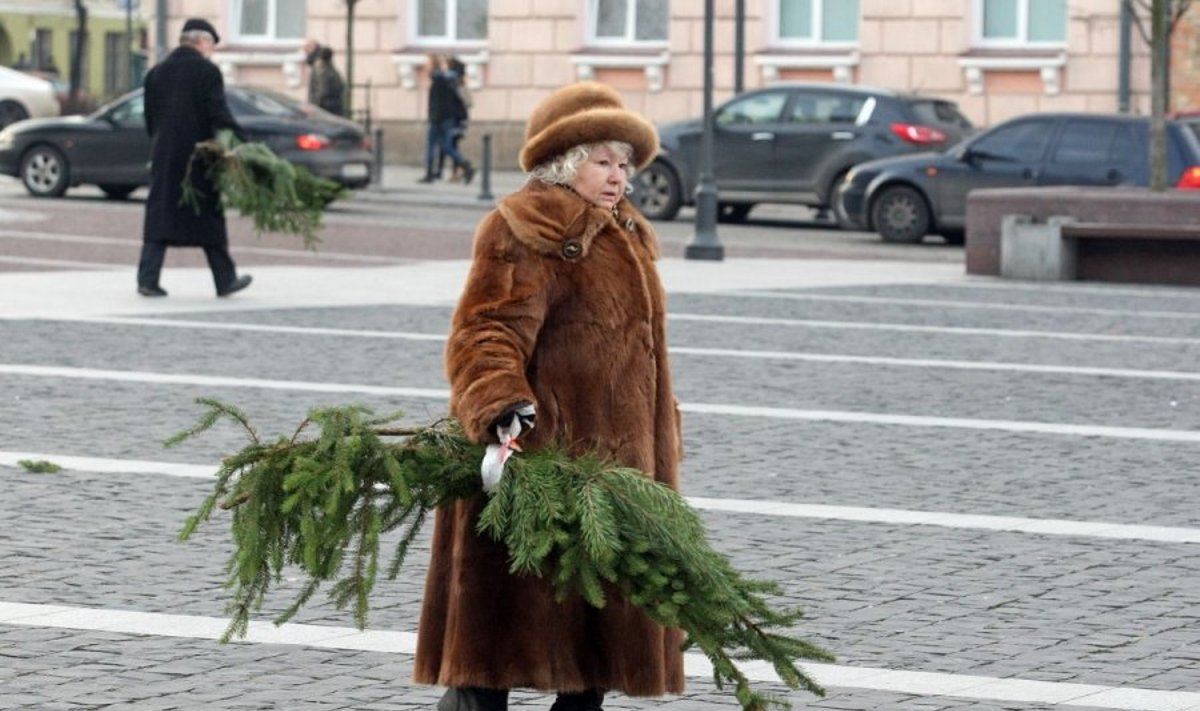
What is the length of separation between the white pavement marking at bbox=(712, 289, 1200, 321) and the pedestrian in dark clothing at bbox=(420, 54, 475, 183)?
14.8 m

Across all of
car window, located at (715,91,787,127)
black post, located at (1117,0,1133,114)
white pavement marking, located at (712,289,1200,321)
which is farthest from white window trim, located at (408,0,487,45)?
white pavement marking, located at (712,289,1200,321)

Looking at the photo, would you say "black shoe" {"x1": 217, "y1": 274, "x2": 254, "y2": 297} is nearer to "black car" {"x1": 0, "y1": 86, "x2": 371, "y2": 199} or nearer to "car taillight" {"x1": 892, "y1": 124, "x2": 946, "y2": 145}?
"car taillight" {"x1": 892, "y1": 124, "x2": 946, "y2": 145}

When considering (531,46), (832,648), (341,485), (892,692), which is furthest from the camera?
(531,46)

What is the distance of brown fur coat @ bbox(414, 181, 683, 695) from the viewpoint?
5359 millimetres

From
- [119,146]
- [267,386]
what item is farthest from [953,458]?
[119,146]

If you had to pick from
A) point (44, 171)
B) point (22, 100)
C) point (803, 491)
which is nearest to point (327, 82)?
point (44, 171)

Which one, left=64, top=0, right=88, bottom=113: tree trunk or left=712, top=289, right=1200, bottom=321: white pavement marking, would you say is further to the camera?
left=64, top=0, right=88, bottom=113: tree trunk

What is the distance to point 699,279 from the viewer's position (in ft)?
62.9

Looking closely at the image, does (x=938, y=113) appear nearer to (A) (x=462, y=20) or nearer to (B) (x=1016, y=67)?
(B) (x=1016, y=67)

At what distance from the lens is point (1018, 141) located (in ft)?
77.7

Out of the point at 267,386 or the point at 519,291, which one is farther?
the point at 267,386

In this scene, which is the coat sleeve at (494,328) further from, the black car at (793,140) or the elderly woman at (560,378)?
the black car at (793,140)

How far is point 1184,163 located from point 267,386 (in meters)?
12.5

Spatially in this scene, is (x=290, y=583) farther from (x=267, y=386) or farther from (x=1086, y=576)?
(x=267, y=386)
